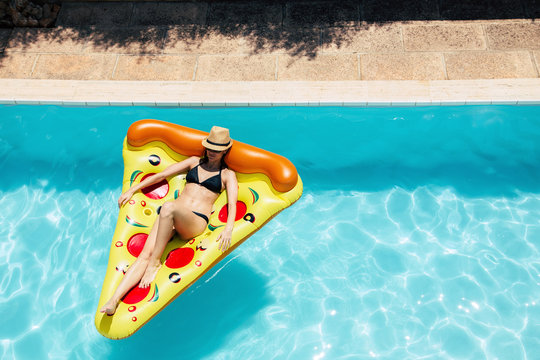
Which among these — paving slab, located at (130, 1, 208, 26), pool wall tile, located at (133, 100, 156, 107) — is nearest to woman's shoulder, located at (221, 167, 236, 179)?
pool wall tile, located at (133, 100, 156, 107)

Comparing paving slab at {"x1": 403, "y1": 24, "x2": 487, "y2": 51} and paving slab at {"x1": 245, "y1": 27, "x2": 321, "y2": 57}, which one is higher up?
paving slab at {"x1": 403, "y1": 24, "x2": 487, "y2": 51}

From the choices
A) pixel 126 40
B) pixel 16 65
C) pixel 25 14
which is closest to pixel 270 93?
pixel 126 40

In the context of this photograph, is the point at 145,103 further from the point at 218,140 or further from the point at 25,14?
the point at 25,14

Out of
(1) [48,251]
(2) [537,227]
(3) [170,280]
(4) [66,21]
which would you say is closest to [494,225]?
Result: (2) [537,227]

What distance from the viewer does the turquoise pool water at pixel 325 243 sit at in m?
5.73

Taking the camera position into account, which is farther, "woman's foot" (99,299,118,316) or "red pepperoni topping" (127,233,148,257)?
"red pepperoni topping" (127,233,148,257)

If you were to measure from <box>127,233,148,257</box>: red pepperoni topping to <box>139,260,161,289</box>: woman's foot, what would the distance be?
293 millimetres

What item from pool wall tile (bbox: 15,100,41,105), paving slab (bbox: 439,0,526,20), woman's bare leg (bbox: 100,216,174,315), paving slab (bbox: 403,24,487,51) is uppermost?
paving slab (bbox: 439,0,526,20)

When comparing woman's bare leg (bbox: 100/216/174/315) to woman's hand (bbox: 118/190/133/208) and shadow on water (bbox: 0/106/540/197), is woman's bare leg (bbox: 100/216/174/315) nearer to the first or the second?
woman's hand (bbox: 118/190/133/208)

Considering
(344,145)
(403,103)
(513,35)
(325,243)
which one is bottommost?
(325,243)

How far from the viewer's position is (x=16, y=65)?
A: 26.4 feet

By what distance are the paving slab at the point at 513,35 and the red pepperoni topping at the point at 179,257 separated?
19.2 feet

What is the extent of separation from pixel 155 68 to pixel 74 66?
1.40m

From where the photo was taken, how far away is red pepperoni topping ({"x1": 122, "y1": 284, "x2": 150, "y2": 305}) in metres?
4.59
